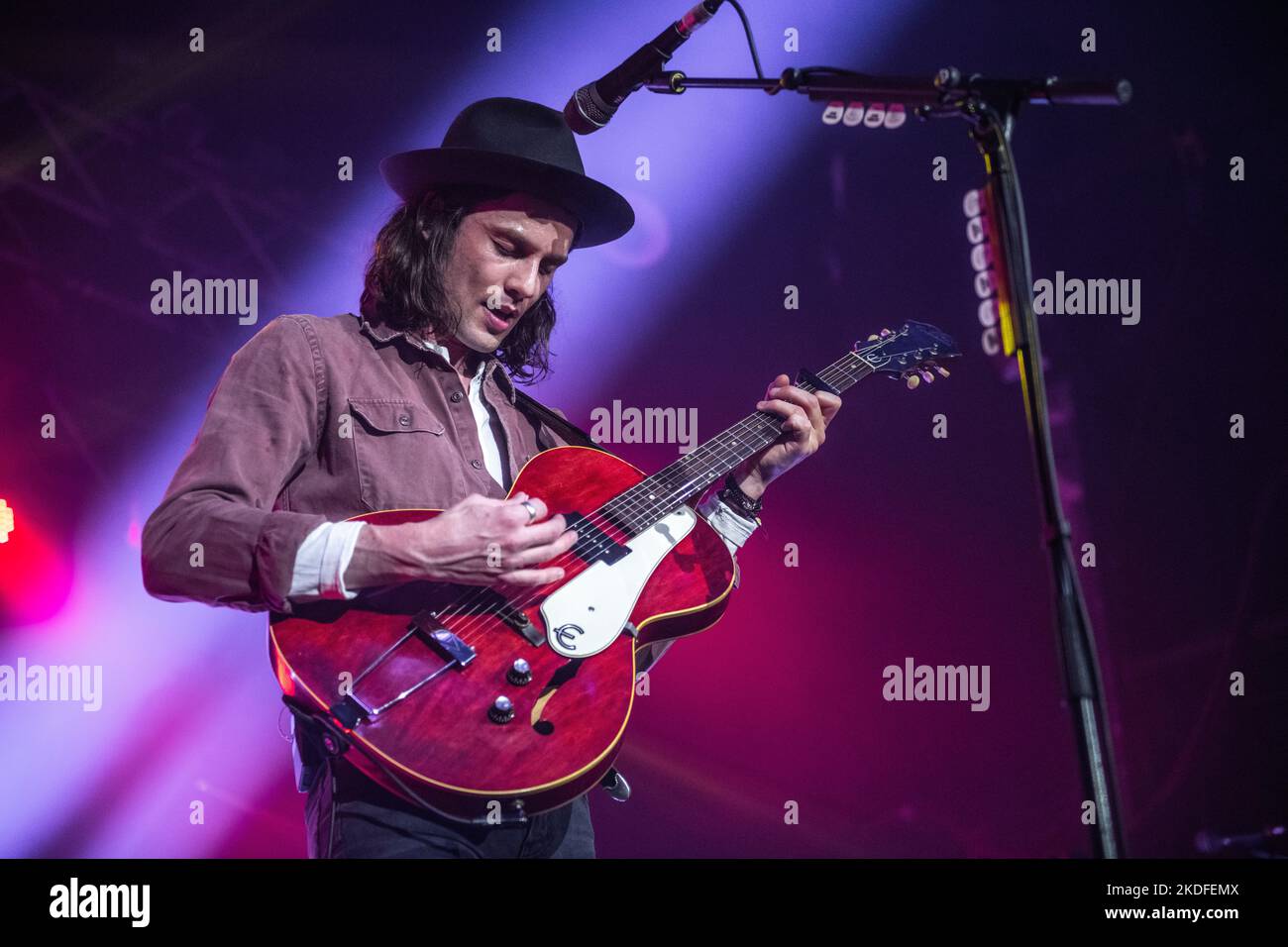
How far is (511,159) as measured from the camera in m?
2.41

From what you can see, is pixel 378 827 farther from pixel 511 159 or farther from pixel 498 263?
pixel 511 159

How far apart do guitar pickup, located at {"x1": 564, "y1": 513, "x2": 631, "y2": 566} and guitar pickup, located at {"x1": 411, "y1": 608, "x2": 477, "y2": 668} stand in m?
0.35

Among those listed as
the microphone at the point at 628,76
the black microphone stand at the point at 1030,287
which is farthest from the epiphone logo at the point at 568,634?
the microphone at the point at 628,76

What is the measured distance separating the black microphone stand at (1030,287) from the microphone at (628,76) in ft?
0.85

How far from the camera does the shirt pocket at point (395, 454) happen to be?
212 centimetres

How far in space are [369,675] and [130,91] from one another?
203cm

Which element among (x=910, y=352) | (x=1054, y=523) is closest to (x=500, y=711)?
(x=1054, y=523)

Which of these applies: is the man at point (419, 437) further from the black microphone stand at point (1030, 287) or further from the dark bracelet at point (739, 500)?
the black microphone stand at point (1030, 287)

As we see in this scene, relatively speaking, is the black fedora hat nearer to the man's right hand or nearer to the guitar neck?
the guitar neck

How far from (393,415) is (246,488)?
36 cm

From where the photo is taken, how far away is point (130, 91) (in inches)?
115
